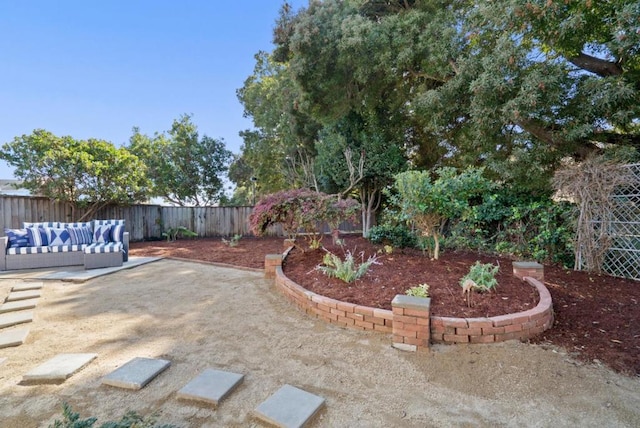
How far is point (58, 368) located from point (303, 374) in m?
1.71

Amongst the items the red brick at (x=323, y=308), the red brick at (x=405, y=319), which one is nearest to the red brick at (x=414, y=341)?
the red brick at (x=405, y=319)

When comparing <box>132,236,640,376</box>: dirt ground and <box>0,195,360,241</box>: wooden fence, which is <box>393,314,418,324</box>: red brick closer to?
<box>132,236,640,376</box>: dirt ground

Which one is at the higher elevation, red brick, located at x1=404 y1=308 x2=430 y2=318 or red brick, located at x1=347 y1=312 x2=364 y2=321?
red brick, located at x1=404 y1=308 x2=430 y2=318

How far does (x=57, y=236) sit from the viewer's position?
18.6 ft

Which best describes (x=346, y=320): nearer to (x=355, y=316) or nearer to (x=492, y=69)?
(x=355, y=316)

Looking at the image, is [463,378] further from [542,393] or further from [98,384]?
[98,384]

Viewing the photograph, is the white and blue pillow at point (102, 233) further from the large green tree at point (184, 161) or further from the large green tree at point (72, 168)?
the large green tree at point (184, 161)

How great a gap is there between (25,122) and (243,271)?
7045 mm

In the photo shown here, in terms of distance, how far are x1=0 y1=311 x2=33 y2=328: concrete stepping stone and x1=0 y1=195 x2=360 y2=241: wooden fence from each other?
5671mm

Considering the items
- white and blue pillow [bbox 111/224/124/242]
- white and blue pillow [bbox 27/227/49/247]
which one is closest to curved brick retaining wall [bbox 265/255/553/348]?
white and blue pillow [bbox 111/224/124/242]

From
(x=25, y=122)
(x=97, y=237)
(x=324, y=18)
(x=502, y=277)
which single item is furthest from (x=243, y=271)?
(x=25, y=122)

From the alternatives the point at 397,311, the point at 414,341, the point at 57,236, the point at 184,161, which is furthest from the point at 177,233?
the point at 414,341

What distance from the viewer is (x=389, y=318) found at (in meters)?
2.66

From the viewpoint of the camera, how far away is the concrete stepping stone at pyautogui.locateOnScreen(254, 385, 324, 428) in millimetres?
1555
